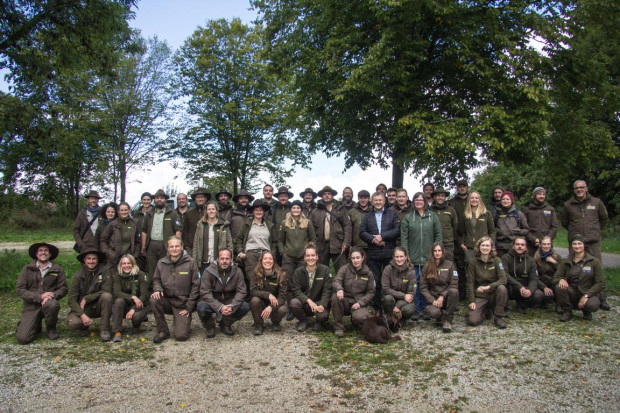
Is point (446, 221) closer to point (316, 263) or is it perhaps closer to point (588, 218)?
point (316, 263)

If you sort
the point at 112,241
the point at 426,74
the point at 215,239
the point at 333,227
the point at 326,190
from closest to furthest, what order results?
the point at 215,239
the point at 112,241
the point at 333,227
the point at 326,190
the point at 426,74

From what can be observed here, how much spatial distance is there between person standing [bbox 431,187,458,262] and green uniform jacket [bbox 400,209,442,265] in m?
0.45

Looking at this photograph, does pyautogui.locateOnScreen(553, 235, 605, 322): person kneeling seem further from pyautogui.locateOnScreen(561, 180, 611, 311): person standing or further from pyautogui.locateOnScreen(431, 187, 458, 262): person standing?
pyautogui.locateOnScreen(431, 187, 458, 262): person standing

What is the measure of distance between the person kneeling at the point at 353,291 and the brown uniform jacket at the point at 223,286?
4.59 feet

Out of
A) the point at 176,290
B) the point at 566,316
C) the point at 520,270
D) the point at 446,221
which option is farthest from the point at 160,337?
the point at 566,316

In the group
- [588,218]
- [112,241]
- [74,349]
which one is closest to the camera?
[74,349]

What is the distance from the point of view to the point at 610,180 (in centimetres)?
2403

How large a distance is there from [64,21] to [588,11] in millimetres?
13063

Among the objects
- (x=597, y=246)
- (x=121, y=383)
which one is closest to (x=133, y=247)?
(x=121, y=383)

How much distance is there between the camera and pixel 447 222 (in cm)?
768

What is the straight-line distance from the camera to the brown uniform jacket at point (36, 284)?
6.16 meters

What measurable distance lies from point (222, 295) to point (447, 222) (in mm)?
4077

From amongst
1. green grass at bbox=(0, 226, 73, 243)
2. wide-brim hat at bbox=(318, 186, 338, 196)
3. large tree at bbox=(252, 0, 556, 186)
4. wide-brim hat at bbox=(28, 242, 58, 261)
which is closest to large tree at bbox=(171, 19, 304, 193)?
green grass at bbox=(0, 226, 73, 243)

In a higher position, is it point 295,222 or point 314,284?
point 295,222
